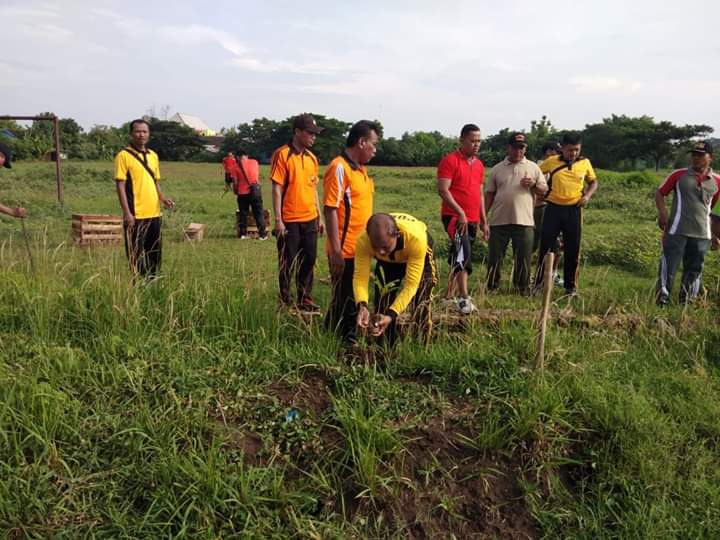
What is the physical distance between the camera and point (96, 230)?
8.81 metres

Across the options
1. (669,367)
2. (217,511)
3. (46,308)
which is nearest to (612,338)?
(669,367)

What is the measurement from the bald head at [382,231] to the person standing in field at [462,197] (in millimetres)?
1793

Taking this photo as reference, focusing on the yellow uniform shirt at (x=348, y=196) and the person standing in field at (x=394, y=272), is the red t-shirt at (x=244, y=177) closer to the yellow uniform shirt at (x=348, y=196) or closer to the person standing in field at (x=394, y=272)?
the yellow uniform shirt at (x=348, y=196)

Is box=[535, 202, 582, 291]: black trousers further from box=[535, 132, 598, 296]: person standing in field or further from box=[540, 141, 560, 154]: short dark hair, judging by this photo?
box=[540, 141, 560, 154]: short dark hair

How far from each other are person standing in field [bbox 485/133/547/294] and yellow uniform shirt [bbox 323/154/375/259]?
1.85 meters

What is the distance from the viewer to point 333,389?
3299 mm

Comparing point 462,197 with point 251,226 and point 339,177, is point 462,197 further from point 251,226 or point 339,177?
point 251,226

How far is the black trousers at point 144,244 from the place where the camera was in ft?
16.1

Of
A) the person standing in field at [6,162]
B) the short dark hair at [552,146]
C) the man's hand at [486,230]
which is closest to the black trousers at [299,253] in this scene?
the man's hand at [486,230]

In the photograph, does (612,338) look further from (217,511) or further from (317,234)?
(217,511)

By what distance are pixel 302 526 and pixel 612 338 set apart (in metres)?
2.82

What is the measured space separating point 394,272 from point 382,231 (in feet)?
2.29

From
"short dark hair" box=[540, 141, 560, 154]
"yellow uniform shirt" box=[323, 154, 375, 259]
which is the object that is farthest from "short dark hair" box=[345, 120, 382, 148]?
"short dark hair" box=[540, 141, 560, 154]

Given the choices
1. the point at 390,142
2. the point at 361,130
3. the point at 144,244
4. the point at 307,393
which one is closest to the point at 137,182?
the point at 144,244
